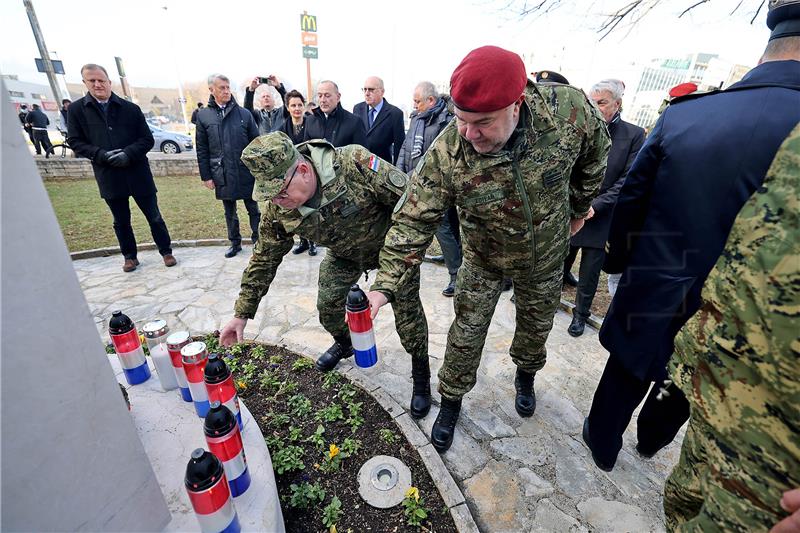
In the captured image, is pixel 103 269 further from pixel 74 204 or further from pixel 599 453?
pixel 599 453

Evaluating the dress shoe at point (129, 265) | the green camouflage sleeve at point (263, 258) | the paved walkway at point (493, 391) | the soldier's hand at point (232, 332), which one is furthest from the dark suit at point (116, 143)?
the soldier's hand at point (232, 332)

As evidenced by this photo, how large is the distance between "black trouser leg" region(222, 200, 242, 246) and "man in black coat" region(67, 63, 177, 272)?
0.95 metres

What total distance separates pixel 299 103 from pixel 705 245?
536 cm

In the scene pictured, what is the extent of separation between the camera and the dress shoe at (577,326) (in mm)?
3803

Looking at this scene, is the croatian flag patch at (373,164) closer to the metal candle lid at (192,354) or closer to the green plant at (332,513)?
the metal candle lid at (192,354)

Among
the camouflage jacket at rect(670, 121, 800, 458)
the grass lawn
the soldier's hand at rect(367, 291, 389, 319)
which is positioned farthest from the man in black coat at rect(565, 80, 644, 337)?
the grass lawn

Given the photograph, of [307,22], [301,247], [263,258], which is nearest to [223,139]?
[301,247]

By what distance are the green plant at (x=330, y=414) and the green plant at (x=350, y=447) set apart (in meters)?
0.22

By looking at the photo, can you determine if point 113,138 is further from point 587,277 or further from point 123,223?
point 587,277

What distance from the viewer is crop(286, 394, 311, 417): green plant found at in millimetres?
2734

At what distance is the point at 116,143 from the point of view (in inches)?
187

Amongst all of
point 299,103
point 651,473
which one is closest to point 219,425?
point 651,473

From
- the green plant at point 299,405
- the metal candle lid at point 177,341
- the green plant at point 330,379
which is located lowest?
the green plant at point 330,379

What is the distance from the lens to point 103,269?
17.5ft
